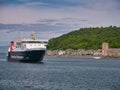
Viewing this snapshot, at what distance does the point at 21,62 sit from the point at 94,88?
70.7 meters

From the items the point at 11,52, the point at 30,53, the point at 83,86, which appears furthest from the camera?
the point at 11,52

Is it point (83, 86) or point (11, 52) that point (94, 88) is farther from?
point (11, 52)

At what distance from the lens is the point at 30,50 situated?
11738 cm

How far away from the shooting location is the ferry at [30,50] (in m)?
117

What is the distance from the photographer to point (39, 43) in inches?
4771

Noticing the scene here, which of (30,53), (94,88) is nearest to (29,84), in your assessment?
(94,88)

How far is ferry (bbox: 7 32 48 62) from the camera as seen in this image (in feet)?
384

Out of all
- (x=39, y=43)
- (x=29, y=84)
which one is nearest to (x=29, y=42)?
(x=39, y=43)

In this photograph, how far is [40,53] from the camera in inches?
4616

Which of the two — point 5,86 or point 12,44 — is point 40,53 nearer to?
point 12,44

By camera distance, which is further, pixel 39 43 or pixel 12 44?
pixel 12 44

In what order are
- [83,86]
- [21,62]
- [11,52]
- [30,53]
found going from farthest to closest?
[11,52] → [21,62] → [30,53] → [83,86]

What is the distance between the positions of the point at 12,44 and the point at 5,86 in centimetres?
8348

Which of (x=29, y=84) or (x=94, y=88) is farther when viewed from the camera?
(x=29, y=84)
